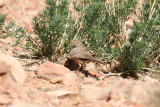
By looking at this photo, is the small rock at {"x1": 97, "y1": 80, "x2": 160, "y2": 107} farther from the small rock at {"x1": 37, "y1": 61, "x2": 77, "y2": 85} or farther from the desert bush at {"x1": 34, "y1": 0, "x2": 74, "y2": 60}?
the desert bush at {"x1": 34, "y1": 0, "x2": 74, "y2": 60}

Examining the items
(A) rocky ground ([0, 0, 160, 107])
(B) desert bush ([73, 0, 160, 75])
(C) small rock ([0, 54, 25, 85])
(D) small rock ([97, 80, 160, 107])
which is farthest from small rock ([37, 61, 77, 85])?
(D) small rock ([97, 80, 160, 107])

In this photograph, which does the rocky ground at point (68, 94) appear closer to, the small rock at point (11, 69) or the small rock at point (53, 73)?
the small rock at point (11, 69)

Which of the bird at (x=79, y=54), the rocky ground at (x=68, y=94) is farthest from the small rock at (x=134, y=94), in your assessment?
the bird at (x=79, y=54)

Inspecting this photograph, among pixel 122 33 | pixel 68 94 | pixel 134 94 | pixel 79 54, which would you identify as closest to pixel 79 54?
pixel 79 54

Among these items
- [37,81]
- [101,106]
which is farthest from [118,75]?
[101,106]

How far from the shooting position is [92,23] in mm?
5703

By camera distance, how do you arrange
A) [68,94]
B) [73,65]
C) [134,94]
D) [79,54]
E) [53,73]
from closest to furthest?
[134,94] < [68,94] < [53,73] < [79,54] < [73,65]

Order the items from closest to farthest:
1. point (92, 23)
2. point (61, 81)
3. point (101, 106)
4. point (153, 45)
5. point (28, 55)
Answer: point (101, 106), point (61, 81), point (153, 45), point (92, 23), point (28, 55)

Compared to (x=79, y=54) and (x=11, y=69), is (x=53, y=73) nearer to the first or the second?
(x=79, y=54)

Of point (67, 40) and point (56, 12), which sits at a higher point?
point (56, 12)

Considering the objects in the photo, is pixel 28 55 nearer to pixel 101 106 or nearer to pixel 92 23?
pixel 92 23

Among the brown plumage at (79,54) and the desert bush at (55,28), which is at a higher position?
the desert bush at (55,28)

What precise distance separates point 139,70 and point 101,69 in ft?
3.29

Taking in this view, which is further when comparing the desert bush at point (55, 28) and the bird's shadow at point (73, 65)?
the bird's shadow at point (73, 65)
